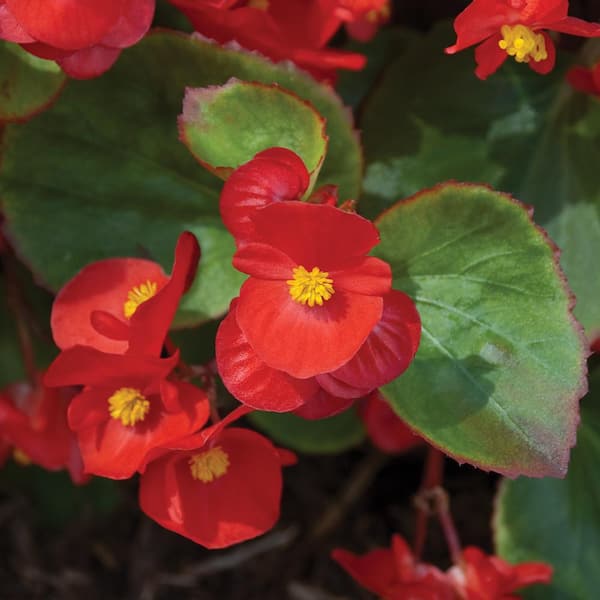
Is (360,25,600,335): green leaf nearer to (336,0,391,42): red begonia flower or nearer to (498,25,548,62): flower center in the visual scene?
(336,0,391,42): red begonia flower

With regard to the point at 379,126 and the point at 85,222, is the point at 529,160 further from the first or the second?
the point at 85,222

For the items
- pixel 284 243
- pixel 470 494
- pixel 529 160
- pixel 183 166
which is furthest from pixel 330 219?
pixel 470 494

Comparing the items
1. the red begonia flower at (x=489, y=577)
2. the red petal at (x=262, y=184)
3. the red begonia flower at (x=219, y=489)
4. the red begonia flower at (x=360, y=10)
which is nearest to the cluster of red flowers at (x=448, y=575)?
the red begonia flower at (x=489, y=577)

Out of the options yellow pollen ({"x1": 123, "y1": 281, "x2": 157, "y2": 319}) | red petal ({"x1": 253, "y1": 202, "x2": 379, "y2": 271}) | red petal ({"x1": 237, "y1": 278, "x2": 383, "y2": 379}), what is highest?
red petal ({"x1": 253, "y1": 202, "x2": 379, "y2": 271})

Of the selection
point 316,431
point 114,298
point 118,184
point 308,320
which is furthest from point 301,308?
point 316,431

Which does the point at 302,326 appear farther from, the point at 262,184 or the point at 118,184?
the point at 118,184

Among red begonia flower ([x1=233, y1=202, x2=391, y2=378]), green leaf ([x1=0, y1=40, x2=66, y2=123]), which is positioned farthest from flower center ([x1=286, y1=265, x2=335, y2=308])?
green leaf ([x1=0, y1=40, x2=66, y2=123])
